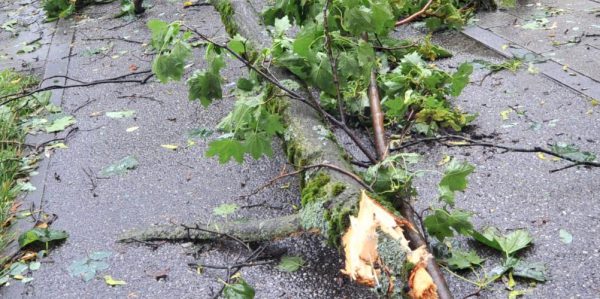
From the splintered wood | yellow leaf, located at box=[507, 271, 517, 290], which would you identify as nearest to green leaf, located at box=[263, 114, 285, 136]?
the splintered wood

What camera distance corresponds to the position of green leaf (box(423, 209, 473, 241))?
2529 millimetres

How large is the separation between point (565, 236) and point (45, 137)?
10.8 feet

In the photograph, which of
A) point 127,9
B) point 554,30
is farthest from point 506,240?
point 127,9

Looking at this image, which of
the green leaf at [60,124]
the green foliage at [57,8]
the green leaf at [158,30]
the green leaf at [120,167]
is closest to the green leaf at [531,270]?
the green leaf at [158,30]

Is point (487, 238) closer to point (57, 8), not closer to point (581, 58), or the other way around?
point (581, 58)

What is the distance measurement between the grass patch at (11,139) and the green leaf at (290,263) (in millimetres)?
1376

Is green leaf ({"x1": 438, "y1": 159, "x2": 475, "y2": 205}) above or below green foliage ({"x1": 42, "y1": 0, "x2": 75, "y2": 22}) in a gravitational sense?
above

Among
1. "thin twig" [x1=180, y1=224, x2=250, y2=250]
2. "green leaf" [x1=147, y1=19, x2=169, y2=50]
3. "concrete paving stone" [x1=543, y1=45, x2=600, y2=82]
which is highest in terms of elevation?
"green leaf" [x1=147, y1=19, x2=169, y2=50]

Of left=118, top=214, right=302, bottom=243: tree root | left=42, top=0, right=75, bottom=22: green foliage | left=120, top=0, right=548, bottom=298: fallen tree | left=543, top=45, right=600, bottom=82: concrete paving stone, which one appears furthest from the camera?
left=42, top=0, right=75, bottom=22: green foliage

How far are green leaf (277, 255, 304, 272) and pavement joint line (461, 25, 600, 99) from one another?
230cm

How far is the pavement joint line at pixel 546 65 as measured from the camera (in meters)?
4.05

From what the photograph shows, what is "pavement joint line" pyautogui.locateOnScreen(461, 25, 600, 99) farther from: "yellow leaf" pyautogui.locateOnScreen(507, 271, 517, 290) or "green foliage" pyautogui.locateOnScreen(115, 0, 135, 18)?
"green foliage" pyautogui.locateOnScreen(115, 0, 135, 18)

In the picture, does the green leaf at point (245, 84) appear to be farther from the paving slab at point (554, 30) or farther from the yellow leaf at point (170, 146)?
the paving slab at point (554, 30)

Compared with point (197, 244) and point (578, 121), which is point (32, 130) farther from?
point (578, 121)
